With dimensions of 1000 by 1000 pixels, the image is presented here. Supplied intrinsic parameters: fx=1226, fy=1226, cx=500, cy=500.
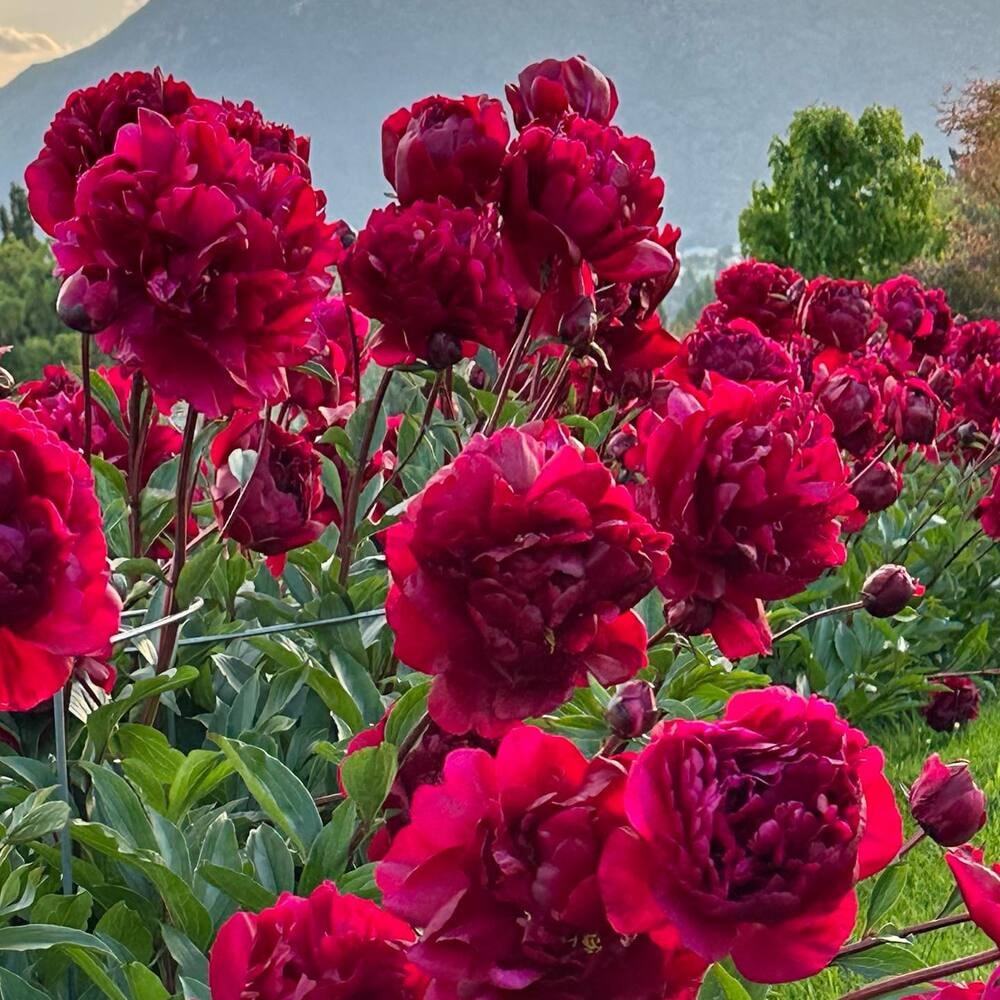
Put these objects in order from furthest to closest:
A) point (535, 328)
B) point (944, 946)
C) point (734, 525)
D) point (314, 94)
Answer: point (314, 94)
point (944, 946)
point (535, 328)
point (734, 525)

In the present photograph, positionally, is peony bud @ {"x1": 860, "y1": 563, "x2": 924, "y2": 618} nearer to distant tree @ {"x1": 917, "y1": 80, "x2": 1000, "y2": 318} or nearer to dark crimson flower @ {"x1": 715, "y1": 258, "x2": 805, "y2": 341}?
dark crimson flower @ {"x1": 715, "y1": 258, "x2": 805, "y2": 341}

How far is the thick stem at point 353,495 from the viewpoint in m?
1.16

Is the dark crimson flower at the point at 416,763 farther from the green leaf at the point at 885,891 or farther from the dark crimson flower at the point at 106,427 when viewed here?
the dark crimson flower at the point at 106,427

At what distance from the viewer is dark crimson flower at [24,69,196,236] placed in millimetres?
971

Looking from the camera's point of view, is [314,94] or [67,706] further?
[314,94]

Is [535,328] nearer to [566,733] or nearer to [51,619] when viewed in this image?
[566,733]

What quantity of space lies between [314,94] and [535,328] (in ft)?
341

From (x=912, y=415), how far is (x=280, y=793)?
1.29m

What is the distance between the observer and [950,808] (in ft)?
2.34

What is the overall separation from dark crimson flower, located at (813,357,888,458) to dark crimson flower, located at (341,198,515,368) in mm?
719

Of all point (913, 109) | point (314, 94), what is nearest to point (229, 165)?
point (913, 109)

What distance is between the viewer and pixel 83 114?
0.99m

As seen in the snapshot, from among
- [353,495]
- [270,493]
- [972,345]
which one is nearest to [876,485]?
[353,495]

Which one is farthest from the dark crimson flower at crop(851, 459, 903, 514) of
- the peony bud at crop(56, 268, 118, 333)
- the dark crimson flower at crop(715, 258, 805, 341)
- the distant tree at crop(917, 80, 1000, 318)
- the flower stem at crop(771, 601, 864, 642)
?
the distant tree at crop(917, 80, 1000, 318)
